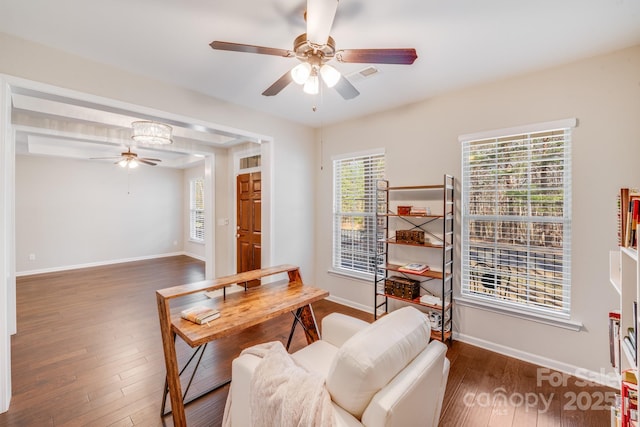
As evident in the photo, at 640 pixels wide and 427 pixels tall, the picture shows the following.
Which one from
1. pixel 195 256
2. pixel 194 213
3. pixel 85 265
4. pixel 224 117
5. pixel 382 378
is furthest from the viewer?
pixel 194 213

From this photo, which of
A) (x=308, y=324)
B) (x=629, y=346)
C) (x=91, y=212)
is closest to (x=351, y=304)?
(x=308, y=324)

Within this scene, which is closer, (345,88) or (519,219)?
(345,88)

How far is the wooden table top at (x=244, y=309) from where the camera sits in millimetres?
1604

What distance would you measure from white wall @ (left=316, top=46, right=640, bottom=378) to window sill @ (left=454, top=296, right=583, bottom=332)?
0.16ft

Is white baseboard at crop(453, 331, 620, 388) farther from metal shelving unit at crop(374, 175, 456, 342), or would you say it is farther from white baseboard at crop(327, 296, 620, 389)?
metal shelving unit at crop(374, 175, 456, 342)

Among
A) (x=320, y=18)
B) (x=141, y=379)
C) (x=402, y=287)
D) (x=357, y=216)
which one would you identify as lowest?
(x=141, y=379)

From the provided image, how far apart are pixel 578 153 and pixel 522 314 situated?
154 centimetres

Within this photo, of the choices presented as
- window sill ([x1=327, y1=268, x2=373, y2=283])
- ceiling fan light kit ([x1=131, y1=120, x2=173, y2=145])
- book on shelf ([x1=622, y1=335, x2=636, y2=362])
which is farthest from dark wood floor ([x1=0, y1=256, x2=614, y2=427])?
ceiling fan light kit ([x1=131, y1=120, x2=173, y2=145])

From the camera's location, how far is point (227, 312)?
189 cm

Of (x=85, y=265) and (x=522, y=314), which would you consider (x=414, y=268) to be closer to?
(x=522, y=314)

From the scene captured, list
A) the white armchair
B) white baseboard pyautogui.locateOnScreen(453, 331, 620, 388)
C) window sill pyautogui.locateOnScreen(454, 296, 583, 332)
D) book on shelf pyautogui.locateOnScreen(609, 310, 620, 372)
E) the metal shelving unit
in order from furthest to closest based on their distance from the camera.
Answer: the metal shelving unit < window sill pyautogui.locateOnScreen(454, 296, 583, 332) < white baseboard pyautogui.locateOnScreen(453, 331, 620, 388) < book on shelf pyautogui.locateOnScreen(609, 310, 620, 372) < the white armchair

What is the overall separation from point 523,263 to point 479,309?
64 centimetres

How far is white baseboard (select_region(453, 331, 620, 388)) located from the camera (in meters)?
2.20

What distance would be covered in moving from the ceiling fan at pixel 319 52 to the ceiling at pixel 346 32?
0.28 meters
